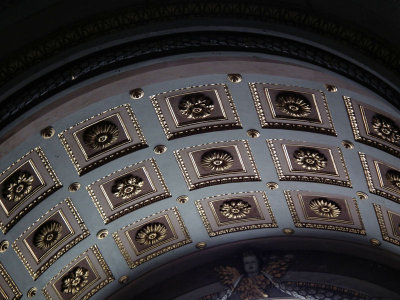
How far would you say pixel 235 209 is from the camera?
16984mm

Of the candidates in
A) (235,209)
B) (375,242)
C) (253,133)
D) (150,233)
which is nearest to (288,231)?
(235,209)

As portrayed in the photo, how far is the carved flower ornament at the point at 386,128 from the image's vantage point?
14031 millimetres

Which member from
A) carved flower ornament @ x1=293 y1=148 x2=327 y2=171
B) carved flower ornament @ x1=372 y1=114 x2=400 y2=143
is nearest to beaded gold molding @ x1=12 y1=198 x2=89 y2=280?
carved flower ornament @ x1=293 y1=148 x2=327 y2=171

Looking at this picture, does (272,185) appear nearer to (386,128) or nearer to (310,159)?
(310,159)

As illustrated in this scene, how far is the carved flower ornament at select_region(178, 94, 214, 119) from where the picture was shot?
14781 millimetres

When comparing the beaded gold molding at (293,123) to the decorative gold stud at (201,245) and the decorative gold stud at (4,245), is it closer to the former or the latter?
the decorative gold stud at (201,245)

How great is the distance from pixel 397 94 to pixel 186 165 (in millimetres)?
5125

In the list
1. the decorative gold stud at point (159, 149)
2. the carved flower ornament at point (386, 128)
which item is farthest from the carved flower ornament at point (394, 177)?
the decorative gold stud at point (159, 149)

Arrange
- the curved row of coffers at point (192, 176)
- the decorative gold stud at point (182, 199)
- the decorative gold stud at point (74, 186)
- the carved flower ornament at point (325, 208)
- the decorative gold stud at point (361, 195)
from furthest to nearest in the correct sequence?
the carved flower ornament at point (325, 208), the decorative gold stud at point (182, 199), the decorative gold stud at point (361, 195), the decorative gold stud at point (74, 186), the curved row of coffers at point (192, 176)

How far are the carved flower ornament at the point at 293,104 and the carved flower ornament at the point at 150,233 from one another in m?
3.72

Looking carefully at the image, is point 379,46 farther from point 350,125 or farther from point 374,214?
point 374,214

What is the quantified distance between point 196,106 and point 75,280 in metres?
4.52

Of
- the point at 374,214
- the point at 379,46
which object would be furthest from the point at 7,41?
the point at 374,214

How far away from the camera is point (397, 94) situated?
11906mm
